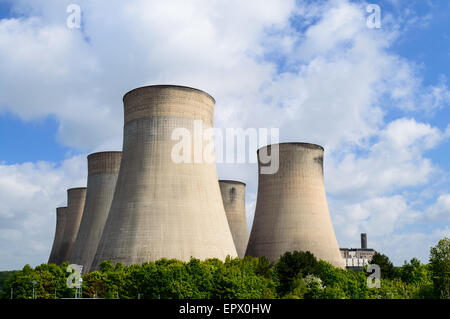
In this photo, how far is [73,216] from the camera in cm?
4078

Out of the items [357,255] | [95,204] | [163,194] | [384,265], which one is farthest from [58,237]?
[357,255]

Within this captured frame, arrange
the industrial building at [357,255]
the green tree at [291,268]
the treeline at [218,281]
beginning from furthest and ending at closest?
the industrial building at [357,255] < the green tree at [291,268] < the treeline at [218,281]

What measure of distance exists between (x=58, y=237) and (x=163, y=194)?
25.2 metres

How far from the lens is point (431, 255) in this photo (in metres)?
22.2

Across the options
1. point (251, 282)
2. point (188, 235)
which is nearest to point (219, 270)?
point (251, 282)

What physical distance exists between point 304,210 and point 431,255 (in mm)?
8742

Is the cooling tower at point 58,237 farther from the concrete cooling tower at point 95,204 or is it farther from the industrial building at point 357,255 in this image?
the industrial building at point 357,255

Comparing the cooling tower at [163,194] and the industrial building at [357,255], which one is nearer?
the cooling tower at [163,194]

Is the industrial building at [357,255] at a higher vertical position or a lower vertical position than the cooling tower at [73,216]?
lower

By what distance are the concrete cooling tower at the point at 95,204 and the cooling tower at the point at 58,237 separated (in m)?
10.3

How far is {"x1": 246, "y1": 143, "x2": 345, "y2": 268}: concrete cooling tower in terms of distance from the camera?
97.0 ft

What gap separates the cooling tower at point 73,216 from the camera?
40.5m

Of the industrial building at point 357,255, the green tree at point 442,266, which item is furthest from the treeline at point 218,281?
the industrial building at point 357,255
